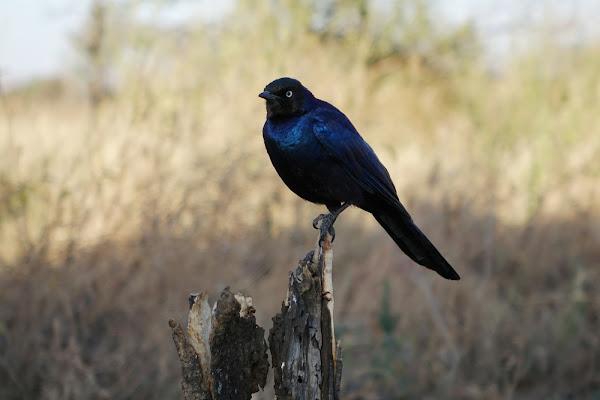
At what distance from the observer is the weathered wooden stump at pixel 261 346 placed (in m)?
1.97

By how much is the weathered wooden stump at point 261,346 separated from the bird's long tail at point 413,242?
58cm

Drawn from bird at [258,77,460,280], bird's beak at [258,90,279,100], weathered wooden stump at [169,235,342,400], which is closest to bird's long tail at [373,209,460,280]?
bird at [258,77,460,280]

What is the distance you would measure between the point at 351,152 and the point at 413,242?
47 centimetres

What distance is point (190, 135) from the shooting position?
14.8 ft

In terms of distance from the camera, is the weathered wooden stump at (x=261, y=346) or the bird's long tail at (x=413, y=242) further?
the bird's long tail at (x=413, y=242)

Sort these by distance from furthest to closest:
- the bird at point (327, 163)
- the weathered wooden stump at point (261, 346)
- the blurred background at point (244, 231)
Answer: the blurred background at point (244, 231), the bird at point (327, 163), the weathered wooden stump at point (261, 346)

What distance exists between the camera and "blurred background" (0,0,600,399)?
11.6ft

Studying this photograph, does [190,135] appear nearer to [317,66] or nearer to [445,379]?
[317,66]

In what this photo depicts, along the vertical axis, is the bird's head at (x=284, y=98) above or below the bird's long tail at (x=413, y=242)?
above

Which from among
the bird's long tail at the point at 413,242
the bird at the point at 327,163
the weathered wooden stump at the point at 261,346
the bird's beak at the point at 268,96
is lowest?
the weathered wooden stump at the point at 261,346

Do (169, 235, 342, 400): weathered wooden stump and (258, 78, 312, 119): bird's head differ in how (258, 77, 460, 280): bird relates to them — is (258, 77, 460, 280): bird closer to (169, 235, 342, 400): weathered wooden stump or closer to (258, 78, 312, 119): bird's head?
(258, 78, 312, 119): bird's head

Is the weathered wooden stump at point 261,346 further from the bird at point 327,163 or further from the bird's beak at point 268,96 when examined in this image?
the bird's beak at point 268,96

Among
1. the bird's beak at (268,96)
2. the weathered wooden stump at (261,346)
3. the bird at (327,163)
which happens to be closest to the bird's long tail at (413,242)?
the bird at (327,163)

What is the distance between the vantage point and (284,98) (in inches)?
98.1
